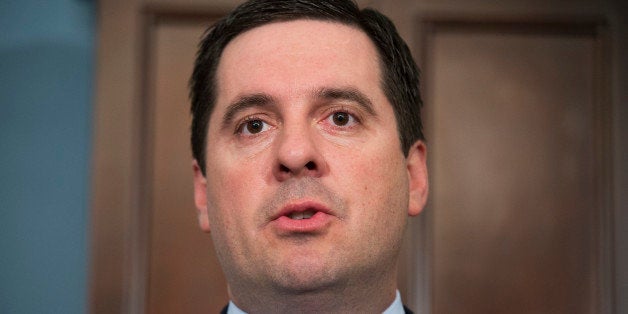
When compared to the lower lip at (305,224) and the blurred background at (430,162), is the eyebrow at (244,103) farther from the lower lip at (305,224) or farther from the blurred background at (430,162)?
the blurred background at (430,162)

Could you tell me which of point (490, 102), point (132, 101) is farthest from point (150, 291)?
point (490, 102)

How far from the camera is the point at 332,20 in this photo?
3.55 ft

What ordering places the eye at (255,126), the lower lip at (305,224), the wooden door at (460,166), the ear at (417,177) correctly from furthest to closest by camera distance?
the wooden door at (460,166) < the ear at (417,177) < the eye at (255,126) < the lower lip at (305,224)

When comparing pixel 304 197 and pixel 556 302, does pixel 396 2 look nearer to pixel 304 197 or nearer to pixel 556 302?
pixel 556 302

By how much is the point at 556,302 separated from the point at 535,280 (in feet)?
0.23

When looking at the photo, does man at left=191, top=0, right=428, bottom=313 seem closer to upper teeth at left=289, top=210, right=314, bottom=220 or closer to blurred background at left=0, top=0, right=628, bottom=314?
upper teeth at left=289, top=210, right=314, bottom=220

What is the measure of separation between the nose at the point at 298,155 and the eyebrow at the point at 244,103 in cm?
6

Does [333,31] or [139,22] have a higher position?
[139,22]

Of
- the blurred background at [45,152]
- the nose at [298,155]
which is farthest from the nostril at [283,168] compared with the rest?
the blurred background at [45,152]

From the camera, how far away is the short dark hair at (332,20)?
109cm

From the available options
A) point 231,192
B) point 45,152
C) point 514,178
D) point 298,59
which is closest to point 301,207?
point 231,192

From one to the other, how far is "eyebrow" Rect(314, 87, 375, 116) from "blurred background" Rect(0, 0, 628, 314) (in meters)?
0.67

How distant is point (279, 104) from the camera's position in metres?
0.99

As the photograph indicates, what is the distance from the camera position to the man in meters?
0.93
